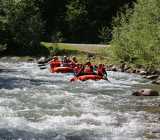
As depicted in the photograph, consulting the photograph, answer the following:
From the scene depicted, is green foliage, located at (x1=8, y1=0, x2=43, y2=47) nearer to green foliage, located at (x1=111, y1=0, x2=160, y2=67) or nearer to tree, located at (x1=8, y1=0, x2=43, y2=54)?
tree, located at (x1=8, y1=0, x2=43, y2=54)

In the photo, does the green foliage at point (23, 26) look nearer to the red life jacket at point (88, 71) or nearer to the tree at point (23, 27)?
the tree at point (23, 27)

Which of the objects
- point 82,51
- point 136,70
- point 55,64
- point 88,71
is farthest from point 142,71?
point 82,51

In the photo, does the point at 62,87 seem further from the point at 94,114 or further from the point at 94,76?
the point at 94,114

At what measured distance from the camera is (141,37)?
31.9m

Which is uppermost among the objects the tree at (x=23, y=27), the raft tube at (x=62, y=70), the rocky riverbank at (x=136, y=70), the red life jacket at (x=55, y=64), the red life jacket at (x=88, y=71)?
the tree at (x=23, y=27)

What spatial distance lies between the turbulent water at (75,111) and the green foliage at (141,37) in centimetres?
184

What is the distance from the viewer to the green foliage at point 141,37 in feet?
96.5

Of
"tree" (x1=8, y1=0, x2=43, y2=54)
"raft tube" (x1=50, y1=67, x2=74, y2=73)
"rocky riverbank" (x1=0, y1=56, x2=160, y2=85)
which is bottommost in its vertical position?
"rocky riverbank" (x1=0, y1=56, x2=160, y2=85)

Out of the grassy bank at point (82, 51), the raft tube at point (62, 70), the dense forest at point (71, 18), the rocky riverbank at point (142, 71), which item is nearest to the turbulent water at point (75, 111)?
the rocky riverbank at point (142, 71)

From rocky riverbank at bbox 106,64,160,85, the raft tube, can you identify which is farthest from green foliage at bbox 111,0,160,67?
the raft tube

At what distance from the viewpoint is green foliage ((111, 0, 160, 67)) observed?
29406 mm

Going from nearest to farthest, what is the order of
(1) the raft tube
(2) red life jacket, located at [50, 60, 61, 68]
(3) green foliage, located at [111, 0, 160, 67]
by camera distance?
(3) green foliage, located at [111, 0, 160, 67] → (1) the raft tube → (2) red life jacket, located at [50, 60, 61, 68]

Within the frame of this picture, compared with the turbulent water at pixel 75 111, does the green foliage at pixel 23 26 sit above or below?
above

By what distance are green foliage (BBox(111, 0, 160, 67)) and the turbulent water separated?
1836 mm
